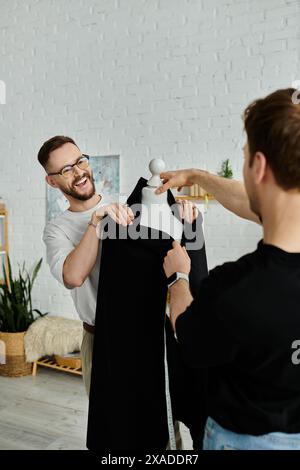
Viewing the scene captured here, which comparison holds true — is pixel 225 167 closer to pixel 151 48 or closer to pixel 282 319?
pixel 151 48

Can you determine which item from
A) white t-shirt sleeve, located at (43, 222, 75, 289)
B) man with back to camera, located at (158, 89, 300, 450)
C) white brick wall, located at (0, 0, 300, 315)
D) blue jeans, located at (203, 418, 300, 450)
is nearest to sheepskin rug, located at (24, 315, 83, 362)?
white brick wall, located at (0, 0, 300, 315)

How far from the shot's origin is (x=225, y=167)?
377 cm

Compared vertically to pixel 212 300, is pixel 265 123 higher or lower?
higher

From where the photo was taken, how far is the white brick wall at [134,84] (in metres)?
3.67

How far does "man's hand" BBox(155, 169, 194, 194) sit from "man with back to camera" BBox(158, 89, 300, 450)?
0.40 m

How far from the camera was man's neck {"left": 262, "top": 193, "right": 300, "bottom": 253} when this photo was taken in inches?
37.5

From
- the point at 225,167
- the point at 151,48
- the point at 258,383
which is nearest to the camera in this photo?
the point at 258,383

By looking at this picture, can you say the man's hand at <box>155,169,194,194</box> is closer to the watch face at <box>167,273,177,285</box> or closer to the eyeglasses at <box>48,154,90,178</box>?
the watch face at <box>167,273,177,285</box>

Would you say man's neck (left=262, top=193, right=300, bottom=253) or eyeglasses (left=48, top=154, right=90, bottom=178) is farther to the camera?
eyeglasses (left=48, top=154, right=90, bottom=178)

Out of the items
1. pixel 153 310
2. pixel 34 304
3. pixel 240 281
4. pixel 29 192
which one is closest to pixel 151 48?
pixel 29 192

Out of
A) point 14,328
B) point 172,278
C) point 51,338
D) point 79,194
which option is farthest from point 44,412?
point 172,278

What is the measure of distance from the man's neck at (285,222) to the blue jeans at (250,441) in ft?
1.60

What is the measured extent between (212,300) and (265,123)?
1.33 ft

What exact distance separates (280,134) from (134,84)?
3.50 meters
